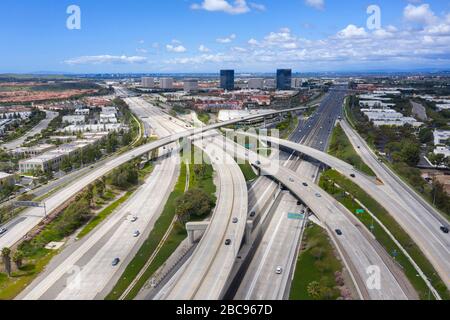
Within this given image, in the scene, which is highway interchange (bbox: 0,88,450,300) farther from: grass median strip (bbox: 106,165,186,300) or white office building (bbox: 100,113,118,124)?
white office building (bbox: 100,113,118,124)

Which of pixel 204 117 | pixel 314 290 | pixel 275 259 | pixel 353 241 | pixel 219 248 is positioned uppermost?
pixel 204 117

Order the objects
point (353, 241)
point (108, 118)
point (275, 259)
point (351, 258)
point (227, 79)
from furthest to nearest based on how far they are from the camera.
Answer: point (227, 79), point (108, 118), point (275, 259), point (353, 241), point (351, 258)

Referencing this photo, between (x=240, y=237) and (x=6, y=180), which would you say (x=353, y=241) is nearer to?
(x=240, y=237)

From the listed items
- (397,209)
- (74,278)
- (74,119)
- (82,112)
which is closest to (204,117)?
(74,119)

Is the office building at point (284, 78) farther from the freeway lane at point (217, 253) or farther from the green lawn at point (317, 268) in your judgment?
the green lawn at point (317, 268)

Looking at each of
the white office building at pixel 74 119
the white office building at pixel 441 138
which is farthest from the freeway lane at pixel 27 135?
the white office building at pixel 441 138
